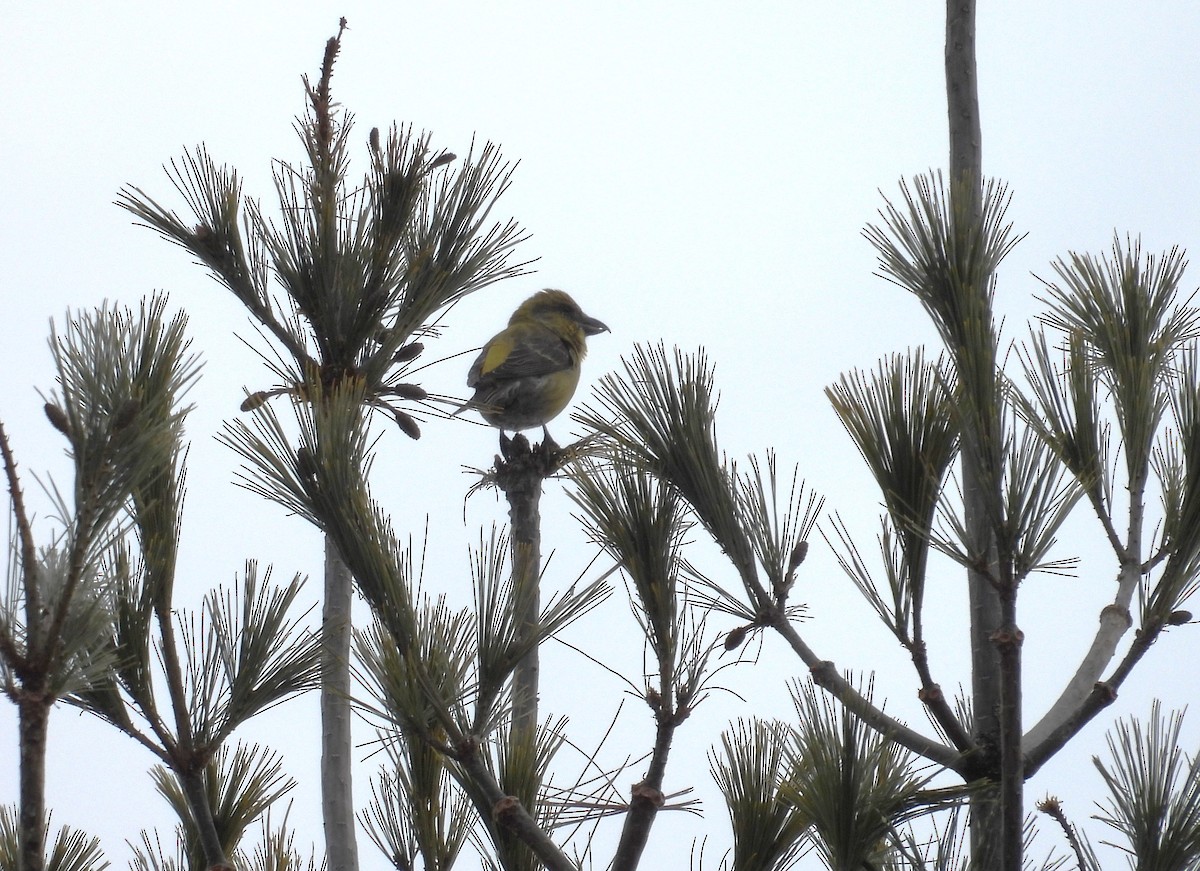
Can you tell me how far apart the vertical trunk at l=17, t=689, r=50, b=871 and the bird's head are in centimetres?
720

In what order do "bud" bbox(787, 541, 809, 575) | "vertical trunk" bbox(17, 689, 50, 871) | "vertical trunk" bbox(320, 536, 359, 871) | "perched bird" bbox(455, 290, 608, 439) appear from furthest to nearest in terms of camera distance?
"perched bird" bbox(455, 290, 608, 439) < "vertical trunk" bbox(320, 536, 359, 871) < "bud" bbox(787, 541, 809, 575) < "vertical trunk" bbox(17, 689, 50, 871)

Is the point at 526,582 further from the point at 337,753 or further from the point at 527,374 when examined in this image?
the point at 527,374

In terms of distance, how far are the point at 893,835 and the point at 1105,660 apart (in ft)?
1.63

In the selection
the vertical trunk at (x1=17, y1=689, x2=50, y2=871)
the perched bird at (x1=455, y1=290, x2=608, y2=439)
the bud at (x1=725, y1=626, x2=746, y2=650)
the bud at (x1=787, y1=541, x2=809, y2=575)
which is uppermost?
the perched bird at (x1=455, y1=290, x2=608, y2=439)

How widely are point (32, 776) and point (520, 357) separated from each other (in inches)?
234

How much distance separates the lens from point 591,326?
8.95 meters

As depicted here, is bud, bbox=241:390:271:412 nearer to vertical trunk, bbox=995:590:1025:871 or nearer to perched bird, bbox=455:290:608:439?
vertical trunk, bbox=995:590:1025:871

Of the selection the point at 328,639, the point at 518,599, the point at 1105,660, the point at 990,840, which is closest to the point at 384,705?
the point at 518,599

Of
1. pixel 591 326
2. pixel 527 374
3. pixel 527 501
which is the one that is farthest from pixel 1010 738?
pixel 591 326

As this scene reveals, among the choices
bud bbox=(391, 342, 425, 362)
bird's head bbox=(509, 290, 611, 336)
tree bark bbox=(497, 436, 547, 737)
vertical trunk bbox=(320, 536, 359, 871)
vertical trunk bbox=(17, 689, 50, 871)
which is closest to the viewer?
vertical trunk bbox=(17, 689, 50, 871)

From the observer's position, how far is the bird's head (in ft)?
29.2

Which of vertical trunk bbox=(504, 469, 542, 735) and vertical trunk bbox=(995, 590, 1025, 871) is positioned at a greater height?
vertical trunk bbox=(504, 469, 542, 735)

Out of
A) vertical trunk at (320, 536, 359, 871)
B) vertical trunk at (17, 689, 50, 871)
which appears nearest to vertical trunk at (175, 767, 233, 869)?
vertical trunk at (320, 536, 359, 871)

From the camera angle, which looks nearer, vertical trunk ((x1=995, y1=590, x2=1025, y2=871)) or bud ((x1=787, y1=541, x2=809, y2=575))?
vertical trunk ((x1=995, y1=590, x2=1025, y2=871))
